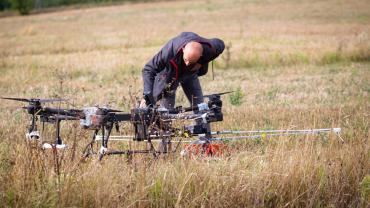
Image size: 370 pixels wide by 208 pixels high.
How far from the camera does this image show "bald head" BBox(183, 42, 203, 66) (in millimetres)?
6805

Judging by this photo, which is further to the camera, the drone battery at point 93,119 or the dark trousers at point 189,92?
the dark trousers at point 189,92

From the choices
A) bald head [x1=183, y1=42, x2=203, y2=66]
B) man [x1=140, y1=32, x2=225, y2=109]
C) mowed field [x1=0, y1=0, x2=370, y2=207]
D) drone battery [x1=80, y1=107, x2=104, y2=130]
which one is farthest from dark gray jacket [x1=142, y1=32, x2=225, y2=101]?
drone battery [x1=80, y1=107, x2=104, y2=130]

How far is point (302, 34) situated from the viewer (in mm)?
29453

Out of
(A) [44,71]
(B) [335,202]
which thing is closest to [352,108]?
(B) [335,202]

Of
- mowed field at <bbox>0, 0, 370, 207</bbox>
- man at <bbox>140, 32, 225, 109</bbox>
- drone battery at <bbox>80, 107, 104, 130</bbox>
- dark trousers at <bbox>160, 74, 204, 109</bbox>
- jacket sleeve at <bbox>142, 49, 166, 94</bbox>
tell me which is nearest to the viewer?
mowed field at <bbox>0, 0, 370, 207</bbox>

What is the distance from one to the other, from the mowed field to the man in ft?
1.46

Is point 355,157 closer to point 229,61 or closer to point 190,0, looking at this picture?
point 229,61

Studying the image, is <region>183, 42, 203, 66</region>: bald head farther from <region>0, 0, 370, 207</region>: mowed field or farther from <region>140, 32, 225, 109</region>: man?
<region>0, 0, 370, 207</region>: mowed field

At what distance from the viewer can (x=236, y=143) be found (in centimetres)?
820

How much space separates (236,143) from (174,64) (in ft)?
5.65

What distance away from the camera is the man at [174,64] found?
22.7 feet

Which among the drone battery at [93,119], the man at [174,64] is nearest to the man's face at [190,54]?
the man at [174,64]

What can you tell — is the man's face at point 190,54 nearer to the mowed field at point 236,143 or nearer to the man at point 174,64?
the man at point 174,64

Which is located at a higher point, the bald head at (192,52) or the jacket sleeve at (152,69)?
the bald head at (192,52)
